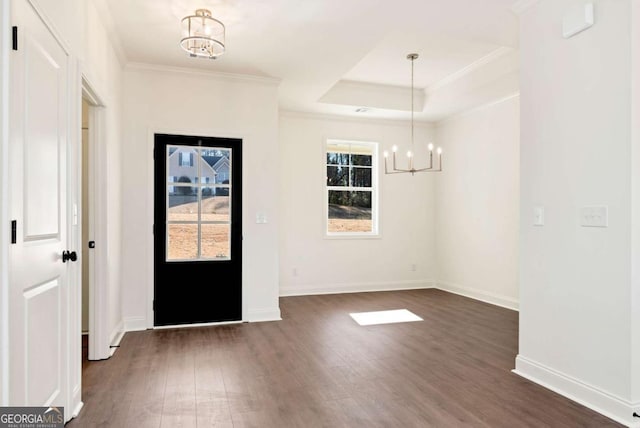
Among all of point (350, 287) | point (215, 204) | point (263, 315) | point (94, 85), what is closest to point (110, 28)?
point (94, 85)

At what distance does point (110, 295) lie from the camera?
3.54 metres

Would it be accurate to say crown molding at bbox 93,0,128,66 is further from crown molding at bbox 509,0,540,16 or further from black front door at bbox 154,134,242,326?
crown molding at bbox 509,0,540,16

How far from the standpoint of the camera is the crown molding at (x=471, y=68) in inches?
178

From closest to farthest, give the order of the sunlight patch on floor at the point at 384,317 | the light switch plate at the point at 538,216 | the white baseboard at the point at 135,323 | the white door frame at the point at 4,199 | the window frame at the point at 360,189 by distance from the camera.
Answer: the white door frame at the point at 4,199 < the light switch plate at the point at 538,216 < the white baseboard at the point at 135,323 < the sunlight patch on floor at the point at 384,317 < the window frame at the point at 360,189

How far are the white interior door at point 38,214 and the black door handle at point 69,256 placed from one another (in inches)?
1.0

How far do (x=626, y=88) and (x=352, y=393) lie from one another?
2521mm

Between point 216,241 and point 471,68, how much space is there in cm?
386

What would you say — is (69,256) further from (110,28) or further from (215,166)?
(215,166)

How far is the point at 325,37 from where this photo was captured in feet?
11.8

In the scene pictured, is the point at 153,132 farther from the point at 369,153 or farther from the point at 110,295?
the point at 369,153

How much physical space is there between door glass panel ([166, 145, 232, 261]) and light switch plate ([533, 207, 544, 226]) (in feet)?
10.1

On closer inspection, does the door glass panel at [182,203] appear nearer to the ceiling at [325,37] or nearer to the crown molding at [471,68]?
the ceiling at [325,37]

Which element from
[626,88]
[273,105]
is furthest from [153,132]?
[626,88]

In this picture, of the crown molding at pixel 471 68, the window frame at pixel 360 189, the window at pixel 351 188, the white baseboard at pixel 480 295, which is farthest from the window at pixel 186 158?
the white baseboard at pixel 480 295
